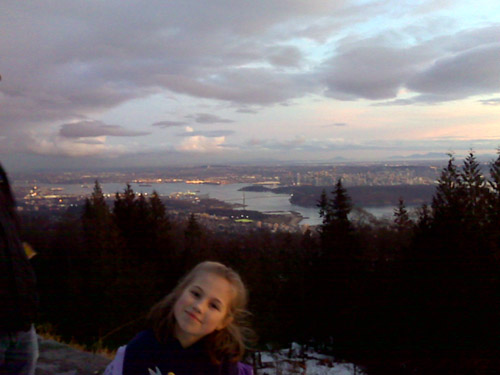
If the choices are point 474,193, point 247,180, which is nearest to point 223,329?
point 474,193

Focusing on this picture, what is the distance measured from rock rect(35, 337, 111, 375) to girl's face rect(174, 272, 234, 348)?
5.78ft

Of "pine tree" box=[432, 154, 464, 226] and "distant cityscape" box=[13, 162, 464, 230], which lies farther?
"distant cityscape" box=[13, 162, 464, 230]

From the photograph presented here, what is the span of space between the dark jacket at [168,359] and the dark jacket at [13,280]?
520 mm

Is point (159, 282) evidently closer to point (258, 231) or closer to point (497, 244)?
point (258, 231)

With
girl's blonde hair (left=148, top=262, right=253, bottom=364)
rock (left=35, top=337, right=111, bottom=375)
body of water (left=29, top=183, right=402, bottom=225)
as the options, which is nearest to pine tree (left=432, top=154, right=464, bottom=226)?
body of water (left=29, top=183, right=402, bottom=225)

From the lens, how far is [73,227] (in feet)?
63.7

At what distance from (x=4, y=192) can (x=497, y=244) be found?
58.1 feet

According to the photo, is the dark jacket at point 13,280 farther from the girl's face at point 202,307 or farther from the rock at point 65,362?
the rock at point 65,362

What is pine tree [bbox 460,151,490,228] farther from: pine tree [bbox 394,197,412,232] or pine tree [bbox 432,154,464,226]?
pine tree [bbox 394,197,412,232]

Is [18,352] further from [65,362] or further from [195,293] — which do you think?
[65,362]

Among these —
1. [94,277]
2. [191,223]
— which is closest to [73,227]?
[94,277]

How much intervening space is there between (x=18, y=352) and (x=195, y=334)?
85cm

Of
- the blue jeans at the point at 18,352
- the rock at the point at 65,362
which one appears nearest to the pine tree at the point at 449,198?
the rock at the point at 65,362

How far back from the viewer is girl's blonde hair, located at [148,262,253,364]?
1.89 meters
